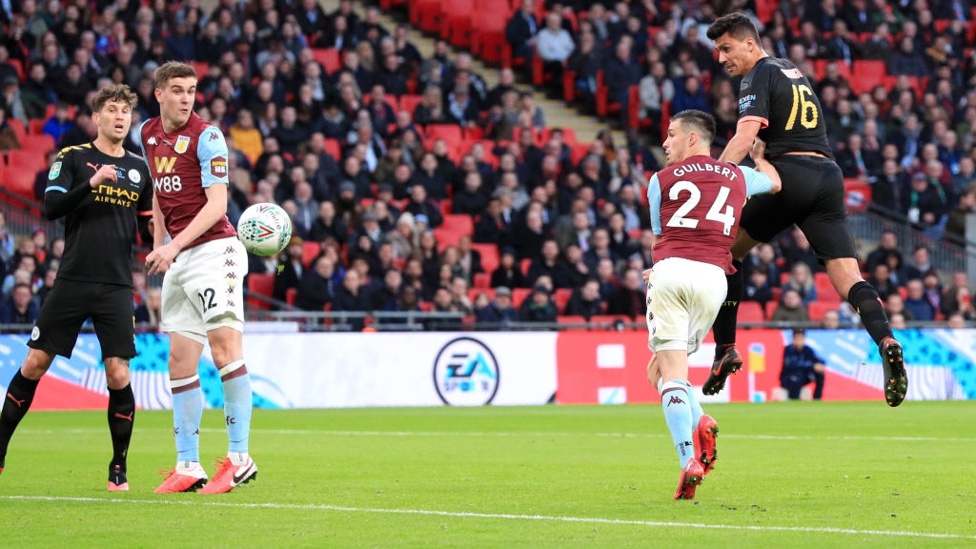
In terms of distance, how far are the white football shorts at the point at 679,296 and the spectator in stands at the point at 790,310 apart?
48.9 ft

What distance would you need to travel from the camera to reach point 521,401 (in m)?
21.1

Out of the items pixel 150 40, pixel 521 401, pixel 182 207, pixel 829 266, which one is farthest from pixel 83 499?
pixel 150 40

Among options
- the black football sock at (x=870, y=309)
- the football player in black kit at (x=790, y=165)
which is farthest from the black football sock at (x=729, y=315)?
the black football sock at (x=870, y=309)

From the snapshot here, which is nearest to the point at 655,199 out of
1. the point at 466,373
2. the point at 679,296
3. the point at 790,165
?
the point at 679,296

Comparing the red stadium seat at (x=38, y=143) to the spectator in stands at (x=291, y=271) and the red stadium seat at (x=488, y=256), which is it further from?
the red stadium seat at (x=488, y=256)

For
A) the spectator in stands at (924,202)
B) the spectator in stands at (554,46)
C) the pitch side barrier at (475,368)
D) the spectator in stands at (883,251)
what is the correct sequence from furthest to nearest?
1. the spectator in stands at (554,46)
2. the spectator in stands at (924,202)
3. the spectator in stands at (883,251)
4. the pitch side barrier at (475,368)

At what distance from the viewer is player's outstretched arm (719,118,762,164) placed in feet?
29.6

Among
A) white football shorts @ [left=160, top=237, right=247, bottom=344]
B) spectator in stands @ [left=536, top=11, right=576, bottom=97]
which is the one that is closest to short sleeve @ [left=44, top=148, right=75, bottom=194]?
white football shorts @ [left=160, top=237, right=247, bottom=344]

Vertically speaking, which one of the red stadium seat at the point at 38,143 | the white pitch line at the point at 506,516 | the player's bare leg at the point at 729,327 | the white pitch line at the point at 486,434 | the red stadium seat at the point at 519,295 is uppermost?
the red stadium seat at the point at 38,143

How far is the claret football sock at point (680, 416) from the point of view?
8.34 m

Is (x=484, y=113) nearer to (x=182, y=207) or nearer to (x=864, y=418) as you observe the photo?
(x=864, y=418)

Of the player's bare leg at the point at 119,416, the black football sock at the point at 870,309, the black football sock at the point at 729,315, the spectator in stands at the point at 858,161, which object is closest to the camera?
the player's bare leg at the point at 119,416

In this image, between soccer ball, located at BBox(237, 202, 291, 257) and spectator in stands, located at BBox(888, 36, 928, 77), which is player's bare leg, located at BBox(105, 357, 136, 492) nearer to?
soccer ball, located at BBox(237, 202, 291, 257)

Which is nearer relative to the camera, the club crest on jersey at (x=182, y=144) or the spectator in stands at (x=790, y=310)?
the club crest on jersey at (x=182, y=144)
